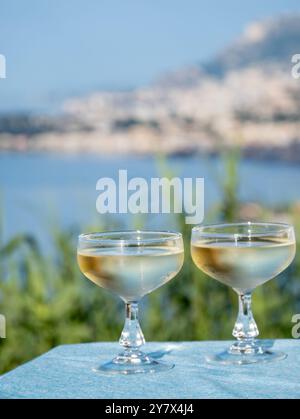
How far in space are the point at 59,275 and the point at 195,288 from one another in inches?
11.6

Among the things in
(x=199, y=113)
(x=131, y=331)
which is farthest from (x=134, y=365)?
(x=199, y=113)

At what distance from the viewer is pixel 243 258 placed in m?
0.79

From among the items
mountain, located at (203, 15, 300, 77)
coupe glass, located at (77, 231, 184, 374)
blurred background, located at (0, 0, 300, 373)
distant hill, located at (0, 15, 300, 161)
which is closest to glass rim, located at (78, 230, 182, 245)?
coupe glass, located at (77, 231, 184, 374)

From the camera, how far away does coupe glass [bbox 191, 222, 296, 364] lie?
786mm

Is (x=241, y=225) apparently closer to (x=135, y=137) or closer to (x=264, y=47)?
(x=135, y=137)

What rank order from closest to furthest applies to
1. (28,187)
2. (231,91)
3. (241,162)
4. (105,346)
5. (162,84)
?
1. (105,346)
2. (241,162)
3. (28,187)
4. (231,91)
5. (162,84)

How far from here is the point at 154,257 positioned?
0.75 meters

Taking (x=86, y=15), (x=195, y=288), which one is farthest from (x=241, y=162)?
(x=86, y=15)

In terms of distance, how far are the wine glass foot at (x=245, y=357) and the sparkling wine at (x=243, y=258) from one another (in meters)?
0.06

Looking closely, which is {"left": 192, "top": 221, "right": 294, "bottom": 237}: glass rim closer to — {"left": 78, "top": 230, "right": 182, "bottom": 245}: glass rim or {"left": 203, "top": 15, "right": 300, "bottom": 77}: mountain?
{"left": 78, "top": 230, "right": 182, "bottom": 245}: glass rim

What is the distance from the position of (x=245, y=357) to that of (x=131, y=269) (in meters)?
0.14

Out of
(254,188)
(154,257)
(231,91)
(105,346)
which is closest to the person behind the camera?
(154,257)

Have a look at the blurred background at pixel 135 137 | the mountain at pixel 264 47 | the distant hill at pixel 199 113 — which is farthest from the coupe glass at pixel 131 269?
the mountain at pixel 264 47

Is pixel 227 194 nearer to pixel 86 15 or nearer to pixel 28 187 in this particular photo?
pixel 28 187
